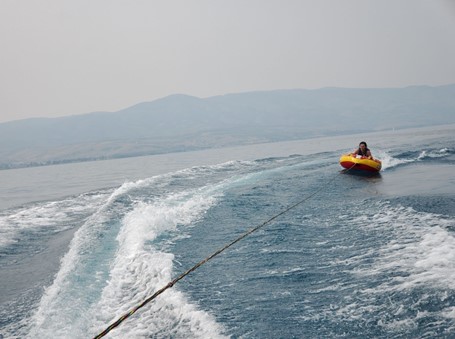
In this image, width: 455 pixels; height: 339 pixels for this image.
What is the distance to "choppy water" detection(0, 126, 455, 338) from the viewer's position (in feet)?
16.1

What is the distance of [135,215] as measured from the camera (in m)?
11.9

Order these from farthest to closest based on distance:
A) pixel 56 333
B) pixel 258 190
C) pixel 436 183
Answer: pixel 258 190 < pixel 436 183 < pixel 56 333

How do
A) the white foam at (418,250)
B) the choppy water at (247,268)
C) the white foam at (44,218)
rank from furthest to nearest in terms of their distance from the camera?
the white foam at (44,218), the white foam at (418,250), the choppy water at (247,268)

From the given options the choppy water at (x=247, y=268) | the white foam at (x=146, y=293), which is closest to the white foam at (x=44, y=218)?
the choppy water at (x=247, y=268)

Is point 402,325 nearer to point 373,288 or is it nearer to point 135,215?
point 373,288

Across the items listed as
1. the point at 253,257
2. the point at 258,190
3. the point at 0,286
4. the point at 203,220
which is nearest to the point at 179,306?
the point at 253,257

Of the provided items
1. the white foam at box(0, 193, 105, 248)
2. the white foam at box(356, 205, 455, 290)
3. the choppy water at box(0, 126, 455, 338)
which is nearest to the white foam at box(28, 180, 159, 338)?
the choppy water at box(0, 126, 455, 338)

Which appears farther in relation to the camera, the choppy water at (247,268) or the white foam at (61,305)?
the white foam at (61,305)

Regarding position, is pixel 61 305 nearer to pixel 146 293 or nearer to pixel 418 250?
pixel 146 293

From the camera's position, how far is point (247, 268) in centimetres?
689

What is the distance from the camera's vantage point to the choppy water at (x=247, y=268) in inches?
193

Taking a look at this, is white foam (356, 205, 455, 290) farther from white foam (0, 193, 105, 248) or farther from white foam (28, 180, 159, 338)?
white foam (0, 193, 105, 248)

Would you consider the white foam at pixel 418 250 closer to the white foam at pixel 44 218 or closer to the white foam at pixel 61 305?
the white foam at pixel 61 305

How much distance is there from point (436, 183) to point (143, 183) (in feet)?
41.9
